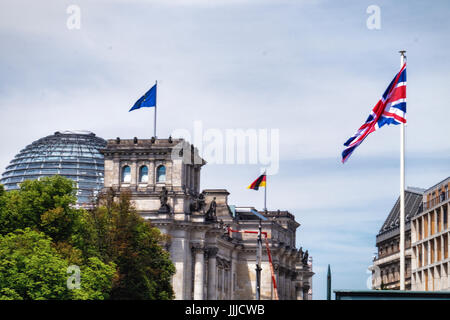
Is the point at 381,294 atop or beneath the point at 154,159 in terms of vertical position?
beneath

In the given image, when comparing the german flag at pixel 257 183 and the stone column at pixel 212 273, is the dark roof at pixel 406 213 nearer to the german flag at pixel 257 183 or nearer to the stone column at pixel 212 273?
the german flag at pixel 257 183

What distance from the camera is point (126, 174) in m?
142

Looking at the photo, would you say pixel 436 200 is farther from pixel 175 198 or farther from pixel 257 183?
pixel 175 198

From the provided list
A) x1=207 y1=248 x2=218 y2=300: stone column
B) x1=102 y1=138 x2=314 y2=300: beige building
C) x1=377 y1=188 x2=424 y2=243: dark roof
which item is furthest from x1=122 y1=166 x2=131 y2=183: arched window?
x1=377 y1=188 x2=424 y2=243: dark roof

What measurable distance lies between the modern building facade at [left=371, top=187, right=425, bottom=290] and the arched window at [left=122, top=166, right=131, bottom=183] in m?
45.5

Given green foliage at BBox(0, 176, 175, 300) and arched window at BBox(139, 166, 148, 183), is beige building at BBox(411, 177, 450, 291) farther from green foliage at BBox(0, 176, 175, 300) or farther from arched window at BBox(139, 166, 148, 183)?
arched window at BBox(139, 166, 148, 183)

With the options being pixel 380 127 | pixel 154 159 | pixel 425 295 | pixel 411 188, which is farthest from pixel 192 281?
pixel 425 295

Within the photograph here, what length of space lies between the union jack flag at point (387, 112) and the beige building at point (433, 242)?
198ft

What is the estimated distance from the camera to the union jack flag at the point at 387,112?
49438 mm

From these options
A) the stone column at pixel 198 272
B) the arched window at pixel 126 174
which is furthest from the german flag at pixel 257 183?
the arched window at pixel 126 174
